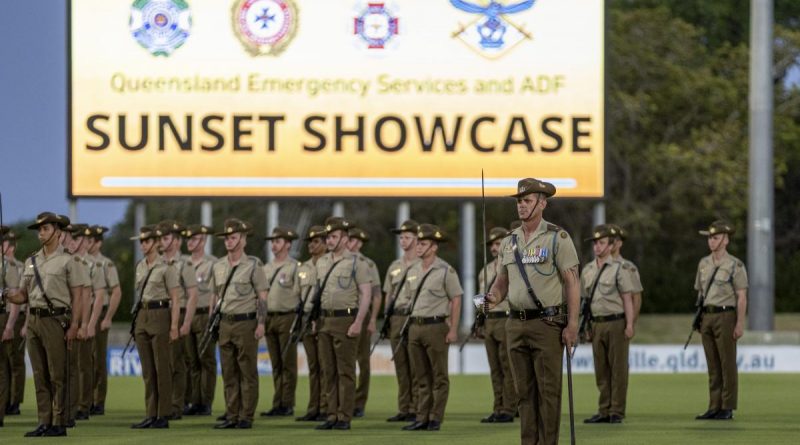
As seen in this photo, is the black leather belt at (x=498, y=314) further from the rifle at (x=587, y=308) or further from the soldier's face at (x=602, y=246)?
the soldier's face at (x=602, y=246)

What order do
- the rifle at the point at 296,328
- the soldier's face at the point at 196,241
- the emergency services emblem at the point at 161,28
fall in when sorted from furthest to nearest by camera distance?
the emergency services emblem at the point at 161,28 < the soldier's face at the point at 196,241 < the rifle at the point at 296,328

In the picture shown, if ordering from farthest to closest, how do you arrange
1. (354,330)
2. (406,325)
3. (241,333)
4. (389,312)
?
(389,312) < (406,325) < (241,333) < (354,330)

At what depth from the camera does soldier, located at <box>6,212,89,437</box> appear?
49.9 ft

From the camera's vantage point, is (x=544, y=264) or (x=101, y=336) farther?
(x=101, y=336)

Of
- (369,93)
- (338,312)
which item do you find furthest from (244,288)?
(369,93)

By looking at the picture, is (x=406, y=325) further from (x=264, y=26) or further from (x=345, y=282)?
(x=264, y=26)

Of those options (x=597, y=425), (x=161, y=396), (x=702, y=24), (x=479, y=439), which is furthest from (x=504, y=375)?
(x=702, y=24)

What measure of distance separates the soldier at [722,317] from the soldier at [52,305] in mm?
6383

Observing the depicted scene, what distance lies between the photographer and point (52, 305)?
15242 millimetres

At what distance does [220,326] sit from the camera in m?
16.9

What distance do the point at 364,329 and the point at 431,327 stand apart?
272 cm

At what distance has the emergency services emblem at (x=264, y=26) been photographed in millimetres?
27406

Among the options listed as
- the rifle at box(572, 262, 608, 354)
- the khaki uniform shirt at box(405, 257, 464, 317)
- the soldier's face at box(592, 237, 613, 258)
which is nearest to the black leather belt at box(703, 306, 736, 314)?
the rifle at box(572, 262, 608, 354)

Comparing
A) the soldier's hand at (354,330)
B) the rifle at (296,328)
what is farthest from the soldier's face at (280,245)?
the soldier's hand at (354,330)
